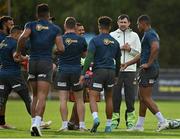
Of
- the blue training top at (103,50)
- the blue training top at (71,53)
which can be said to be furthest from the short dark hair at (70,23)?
the blue training top at (103,50)

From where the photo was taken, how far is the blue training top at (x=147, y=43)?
728 inches

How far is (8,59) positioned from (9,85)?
2.09 ft

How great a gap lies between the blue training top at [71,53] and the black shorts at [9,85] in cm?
157

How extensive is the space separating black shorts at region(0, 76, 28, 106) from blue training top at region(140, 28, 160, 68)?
2.89 m

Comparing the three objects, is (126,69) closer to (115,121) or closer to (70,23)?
(115,121)

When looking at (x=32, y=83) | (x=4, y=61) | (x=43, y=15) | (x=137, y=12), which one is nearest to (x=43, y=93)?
(x=32, y=83)

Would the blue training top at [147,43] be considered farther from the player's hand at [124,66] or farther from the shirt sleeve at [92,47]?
the shirt sleeve at [92,47]

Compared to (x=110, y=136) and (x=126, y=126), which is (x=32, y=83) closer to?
(x=110, y=136)

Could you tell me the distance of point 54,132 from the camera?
17875mm

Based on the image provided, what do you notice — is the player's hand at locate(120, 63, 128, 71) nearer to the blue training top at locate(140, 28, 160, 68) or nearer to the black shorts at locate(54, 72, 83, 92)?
the blue training top at locate(140, 28, 160, 68)

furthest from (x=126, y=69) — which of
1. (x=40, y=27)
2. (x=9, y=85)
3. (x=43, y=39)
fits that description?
(x=40, y=27)

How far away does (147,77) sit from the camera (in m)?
18.7

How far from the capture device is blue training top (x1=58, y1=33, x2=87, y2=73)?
1822 centimetres

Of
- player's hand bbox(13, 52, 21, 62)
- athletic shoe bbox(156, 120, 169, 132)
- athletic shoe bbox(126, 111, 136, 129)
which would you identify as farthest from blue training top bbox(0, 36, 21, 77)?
athletic shoe bbox(156, 120, 169, 132)
